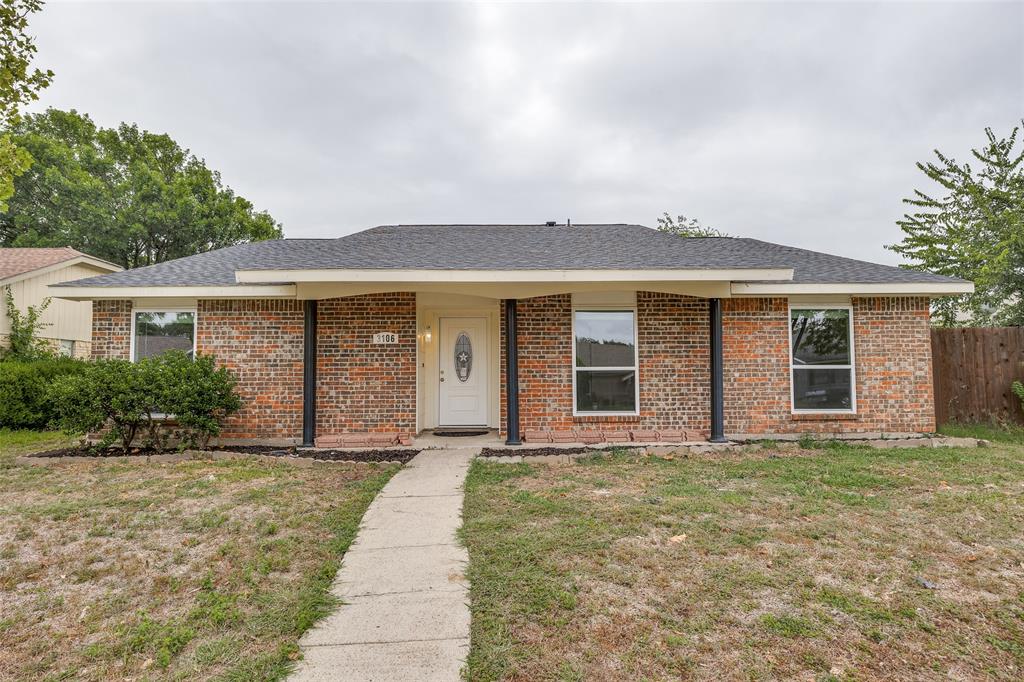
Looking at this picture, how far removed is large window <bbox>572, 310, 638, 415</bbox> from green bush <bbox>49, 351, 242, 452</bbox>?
547cm

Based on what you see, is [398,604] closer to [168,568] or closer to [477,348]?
[168,568]

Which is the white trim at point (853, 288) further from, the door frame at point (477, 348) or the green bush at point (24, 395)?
the green bush at point (24, 395)

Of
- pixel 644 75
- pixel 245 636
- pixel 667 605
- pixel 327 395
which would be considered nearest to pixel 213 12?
pixel 327 395

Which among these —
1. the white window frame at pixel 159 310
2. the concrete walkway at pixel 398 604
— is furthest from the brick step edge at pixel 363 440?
the concrete walkway at pixel 398 604

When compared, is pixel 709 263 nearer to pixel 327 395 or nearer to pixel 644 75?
pixel 327 395

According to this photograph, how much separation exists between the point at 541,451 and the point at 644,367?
2.37m

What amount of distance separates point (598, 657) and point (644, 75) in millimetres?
15079

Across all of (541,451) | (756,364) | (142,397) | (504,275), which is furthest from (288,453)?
(756,364)

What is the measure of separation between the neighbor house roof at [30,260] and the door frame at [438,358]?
12.2 m

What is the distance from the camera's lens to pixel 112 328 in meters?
8.23

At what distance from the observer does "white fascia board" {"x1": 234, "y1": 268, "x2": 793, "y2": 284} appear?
711 centimetres

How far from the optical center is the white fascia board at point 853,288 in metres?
7.90

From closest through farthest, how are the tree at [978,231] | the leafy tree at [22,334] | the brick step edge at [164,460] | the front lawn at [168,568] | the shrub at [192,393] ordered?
the front lawn at [168,568], the brick step edge at [164,460], the shrub at [192,393], the tree at [978,231], the leafy tree at [22,334]

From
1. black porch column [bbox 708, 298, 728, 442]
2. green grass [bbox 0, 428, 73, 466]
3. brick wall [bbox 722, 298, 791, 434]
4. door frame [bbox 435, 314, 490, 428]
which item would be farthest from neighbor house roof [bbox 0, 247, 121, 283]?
brick wall [bbox 722, 298, 791, 434]
